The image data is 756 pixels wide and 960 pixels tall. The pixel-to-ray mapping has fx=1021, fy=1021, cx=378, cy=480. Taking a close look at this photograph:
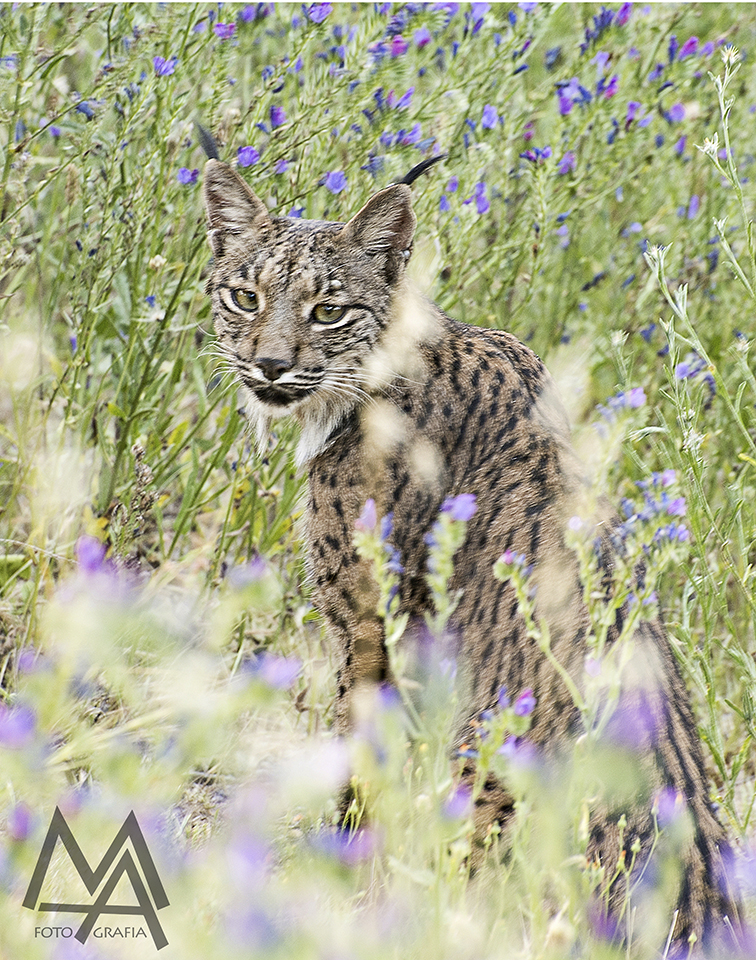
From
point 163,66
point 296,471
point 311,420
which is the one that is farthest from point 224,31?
point 296,471

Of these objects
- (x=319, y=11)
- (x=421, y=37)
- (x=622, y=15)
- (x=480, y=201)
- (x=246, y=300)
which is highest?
(x=622, y=15)

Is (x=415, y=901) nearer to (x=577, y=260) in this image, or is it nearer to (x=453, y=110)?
(x=453, y=110)

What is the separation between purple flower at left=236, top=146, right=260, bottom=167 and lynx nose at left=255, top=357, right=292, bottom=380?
2.81 ft

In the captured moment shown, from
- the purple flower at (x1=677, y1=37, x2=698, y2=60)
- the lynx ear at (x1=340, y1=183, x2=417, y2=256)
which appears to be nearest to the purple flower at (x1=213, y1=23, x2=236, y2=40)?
the lynx ear at (x1=340, y1=183, x2=417, y2=256)

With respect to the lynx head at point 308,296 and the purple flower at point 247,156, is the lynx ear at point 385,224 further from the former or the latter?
the purple flower at point 247,156

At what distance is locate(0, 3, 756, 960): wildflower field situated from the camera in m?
1.65

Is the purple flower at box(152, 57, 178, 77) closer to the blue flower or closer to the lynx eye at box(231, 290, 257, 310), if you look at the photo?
the lynx eye at box(231, 290, 257, 310)

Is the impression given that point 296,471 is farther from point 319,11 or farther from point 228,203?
point 319,11

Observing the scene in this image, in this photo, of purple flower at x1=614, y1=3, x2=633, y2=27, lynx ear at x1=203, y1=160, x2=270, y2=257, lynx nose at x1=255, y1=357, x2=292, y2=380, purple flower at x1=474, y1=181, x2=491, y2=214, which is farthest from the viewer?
purple flower at x1=614, y1=3, x2=633, y2=27

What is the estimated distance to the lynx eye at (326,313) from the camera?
11.4 ft

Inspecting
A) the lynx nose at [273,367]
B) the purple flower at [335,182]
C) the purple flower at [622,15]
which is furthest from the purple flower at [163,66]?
the purple flower at [622,15]

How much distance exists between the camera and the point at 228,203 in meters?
3.63

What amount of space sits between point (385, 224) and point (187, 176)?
87cm

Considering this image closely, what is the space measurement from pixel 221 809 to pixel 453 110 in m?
2.80
